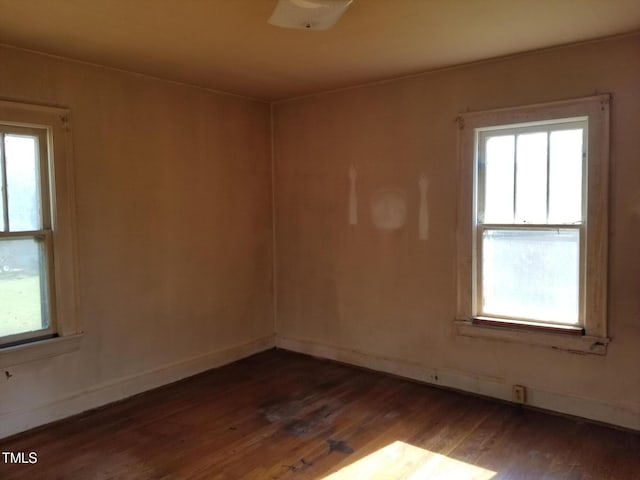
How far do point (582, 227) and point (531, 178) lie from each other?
0.46 metres

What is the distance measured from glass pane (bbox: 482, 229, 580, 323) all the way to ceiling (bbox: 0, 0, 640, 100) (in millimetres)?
1253

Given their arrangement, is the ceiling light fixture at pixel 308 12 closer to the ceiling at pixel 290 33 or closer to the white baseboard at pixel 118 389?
the ceiling at pixel 290 33

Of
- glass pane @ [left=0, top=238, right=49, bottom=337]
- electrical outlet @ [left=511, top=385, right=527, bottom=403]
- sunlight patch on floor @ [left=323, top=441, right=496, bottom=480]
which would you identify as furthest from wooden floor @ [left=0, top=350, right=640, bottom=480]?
glass pane @ [left=0, top=238, right=49, bottom=337]

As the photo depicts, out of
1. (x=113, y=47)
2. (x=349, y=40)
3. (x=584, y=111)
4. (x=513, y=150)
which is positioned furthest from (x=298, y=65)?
(x=584, y=111)

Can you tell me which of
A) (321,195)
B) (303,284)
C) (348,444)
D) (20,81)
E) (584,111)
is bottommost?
(348,444)

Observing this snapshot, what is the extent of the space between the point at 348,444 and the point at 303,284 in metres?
1.92

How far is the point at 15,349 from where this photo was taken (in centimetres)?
302

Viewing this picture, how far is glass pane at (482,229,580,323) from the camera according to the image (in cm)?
322

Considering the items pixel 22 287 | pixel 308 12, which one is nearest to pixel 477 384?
pixel 308 12

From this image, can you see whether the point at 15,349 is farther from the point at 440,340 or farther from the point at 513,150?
the point at 513,150

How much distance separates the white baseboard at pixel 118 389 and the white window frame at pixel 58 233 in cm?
35

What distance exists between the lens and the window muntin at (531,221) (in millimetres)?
3178

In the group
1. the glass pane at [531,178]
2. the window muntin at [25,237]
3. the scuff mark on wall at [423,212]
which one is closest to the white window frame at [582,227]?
the glass pane at [531,178]

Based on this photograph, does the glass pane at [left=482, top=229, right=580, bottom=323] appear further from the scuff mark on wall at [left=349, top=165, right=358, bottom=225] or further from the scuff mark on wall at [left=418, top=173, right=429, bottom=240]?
the scuff mark on wall at [left=349, top=165, right=358, bottom=225]
